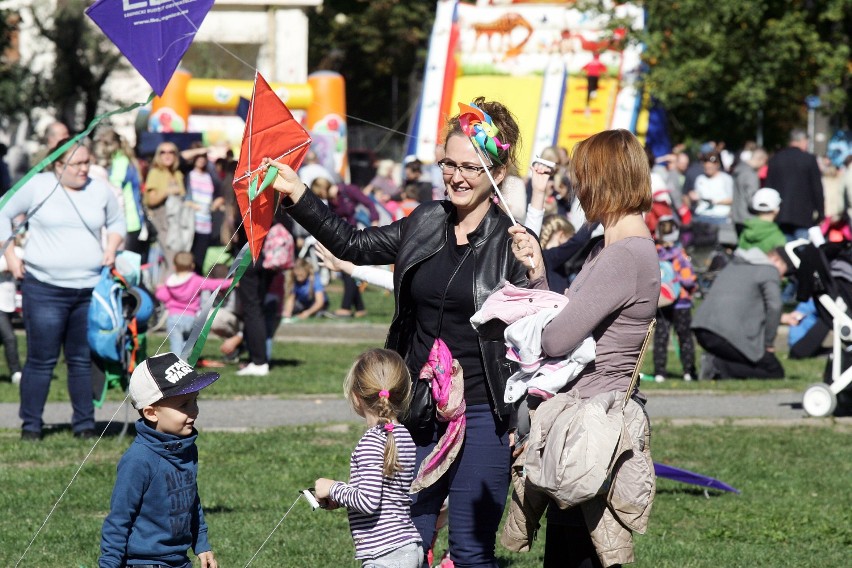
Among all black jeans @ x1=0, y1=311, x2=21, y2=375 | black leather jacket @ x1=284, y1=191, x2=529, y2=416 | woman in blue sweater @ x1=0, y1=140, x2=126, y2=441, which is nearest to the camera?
black leather jacket @ x1=284, y1=191, x2=529, y2=416

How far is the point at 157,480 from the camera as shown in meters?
4.97

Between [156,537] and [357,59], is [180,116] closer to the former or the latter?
[156,537]

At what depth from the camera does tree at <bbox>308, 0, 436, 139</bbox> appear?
52.9m

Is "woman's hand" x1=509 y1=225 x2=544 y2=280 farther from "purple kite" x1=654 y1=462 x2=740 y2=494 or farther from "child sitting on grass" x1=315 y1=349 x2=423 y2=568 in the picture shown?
"purple kite" x1=654 y1=462 x2=740 y2=494

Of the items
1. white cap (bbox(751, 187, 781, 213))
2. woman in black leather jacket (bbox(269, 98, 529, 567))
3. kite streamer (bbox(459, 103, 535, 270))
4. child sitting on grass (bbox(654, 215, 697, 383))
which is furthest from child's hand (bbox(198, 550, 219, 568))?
white cap (bbox(751, 187, 781, 213))

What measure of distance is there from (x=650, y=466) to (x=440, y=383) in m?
0.93

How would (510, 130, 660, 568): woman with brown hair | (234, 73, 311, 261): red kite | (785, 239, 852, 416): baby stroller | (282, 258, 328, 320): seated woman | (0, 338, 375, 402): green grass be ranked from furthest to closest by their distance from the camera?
(282, 258, 328, 320): seated woman → (0, 338, 375, 402): green grass → (785, 239, 852, 416): baby stroller → (234, 73, 311, 261): red kite → (510, 130, 660, 568): woman with brown hair

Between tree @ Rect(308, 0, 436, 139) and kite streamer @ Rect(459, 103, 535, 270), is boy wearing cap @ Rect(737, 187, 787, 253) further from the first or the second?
tree @ Rect(308, 0, 436, 139)

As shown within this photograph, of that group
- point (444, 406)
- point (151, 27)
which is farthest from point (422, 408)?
point (151, 27)

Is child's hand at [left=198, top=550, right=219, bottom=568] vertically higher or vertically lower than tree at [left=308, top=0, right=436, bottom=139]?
lower

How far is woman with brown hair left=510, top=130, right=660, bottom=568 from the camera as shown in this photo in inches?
186

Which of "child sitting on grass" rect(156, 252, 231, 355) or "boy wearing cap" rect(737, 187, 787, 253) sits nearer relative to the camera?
"child sitting on grass" rect(156, 252, 231, 355)

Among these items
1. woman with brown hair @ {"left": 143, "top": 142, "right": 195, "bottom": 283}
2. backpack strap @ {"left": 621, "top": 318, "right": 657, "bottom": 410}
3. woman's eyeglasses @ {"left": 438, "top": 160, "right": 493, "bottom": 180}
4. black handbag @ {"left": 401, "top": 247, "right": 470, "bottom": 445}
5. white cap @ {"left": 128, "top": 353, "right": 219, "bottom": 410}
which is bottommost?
woman with brown hair @ {"left": 143, "top": 142, "right": 195, "bottom": 283}

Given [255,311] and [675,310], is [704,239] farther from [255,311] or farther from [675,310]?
[255,311]
